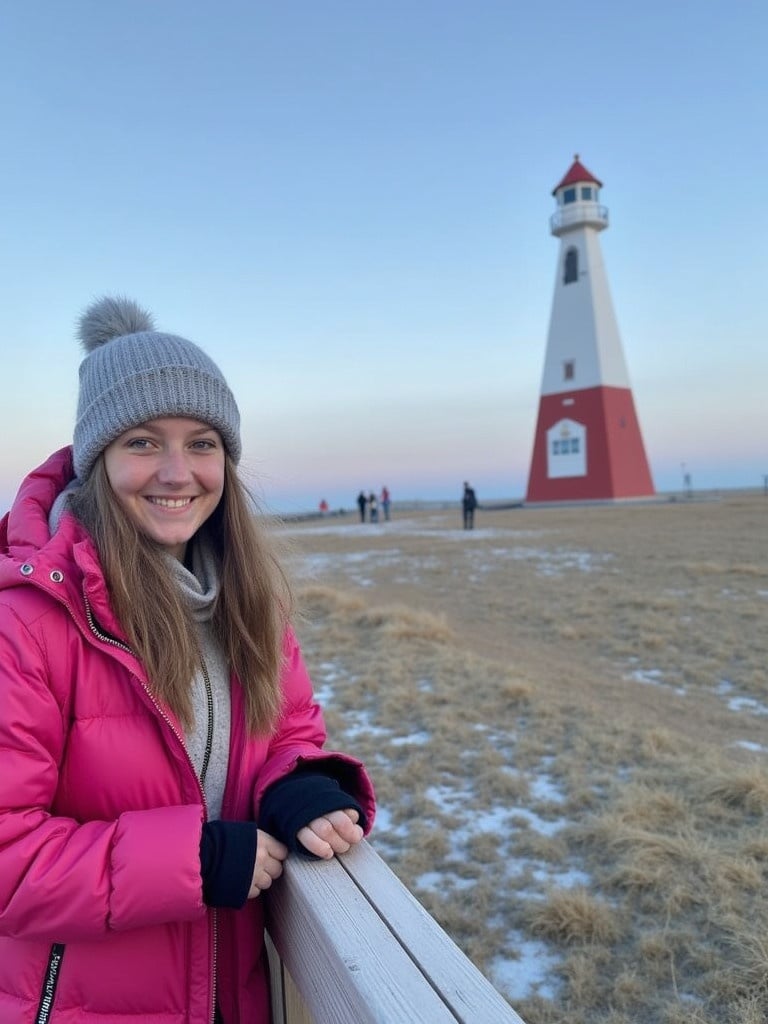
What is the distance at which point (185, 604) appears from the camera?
145 cm

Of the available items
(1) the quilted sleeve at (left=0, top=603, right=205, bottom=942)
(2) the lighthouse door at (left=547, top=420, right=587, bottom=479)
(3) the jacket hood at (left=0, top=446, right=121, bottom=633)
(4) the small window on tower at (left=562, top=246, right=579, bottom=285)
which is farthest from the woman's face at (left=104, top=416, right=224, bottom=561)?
(4) the small window on tower at (left=562, top=246, right=579, bottom=285)

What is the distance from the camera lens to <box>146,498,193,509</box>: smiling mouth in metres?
1.47

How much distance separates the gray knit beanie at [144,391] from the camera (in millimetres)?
1438

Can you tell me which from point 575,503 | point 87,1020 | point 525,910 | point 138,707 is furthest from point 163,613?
point 575,503

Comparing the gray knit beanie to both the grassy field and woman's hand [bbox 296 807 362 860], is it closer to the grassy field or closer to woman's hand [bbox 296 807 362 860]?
the grassy field

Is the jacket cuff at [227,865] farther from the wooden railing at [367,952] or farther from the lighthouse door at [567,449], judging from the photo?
the lighthouse door at [567,449]

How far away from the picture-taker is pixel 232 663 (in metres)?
1.47

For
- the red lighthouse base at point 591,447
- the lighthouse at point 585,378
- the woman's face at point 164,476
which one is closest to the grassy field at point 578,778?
the woman's face at point 164,476

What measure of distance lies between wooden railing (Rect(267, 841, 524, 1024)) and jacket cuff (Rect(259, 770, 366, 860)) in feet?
0.17

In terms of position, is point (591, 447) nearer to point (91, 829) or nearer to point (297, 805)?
point (297, 805)

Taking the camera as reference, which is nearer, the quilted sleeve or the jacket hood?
the quilted sleeve

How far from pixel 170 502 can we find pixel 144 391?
0.23 meters

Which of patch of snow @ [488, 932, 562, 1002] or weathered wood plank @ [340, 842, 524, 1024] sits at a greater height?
weathered wood plank @ [340, 842, 524, 1024]

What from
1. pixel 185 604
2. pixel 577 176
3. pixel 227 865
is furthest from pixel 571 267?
pixel 227 865
